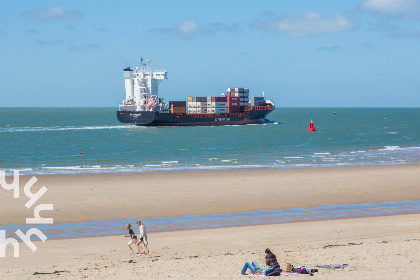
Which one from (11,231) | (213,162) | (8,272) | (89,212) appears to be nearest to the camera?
(8,272)

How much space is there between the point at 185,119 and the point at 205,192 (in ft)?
295

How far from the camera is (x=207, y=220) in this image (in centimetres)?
2402

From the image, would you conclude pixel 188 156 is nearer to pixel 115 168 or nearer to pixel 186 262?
pixel 115 168

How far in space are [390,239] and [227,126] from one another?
10706 cm

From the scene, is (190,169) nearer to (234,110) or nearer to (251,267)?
(251,267)

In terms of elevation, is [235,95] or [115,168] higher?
[235,95]

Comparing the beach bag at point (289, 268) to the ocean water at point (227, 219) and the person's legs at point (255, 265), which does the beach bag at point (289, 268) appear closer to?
the person's legs at point (255, 265)

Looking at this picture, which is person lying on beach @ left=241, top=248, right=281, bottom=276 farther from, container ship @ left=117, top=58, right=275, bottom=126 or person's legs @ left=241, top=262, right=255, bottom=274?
container ship @ left=117, top=58, right=275, bottom=126

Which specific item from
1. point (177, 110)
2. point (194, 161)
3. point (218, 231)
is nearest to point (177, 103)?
point (177, 110)

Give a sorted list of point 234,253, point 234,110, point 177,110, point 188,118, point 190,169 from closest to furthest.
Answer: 1. point 234,253
2. point 190,169
3. point 188,118
4. point 177,110
5. point 234,110

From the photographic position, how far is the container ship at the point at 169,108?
11675 cm

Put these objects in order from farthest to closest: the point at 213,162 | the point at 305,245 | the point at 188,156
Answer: the point at 188,156 → the point at 213,162 → the point at 305,245

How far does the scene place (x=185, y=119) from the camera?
12062cm

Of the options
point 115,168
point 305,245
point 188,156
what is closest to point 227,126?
point 188,156
